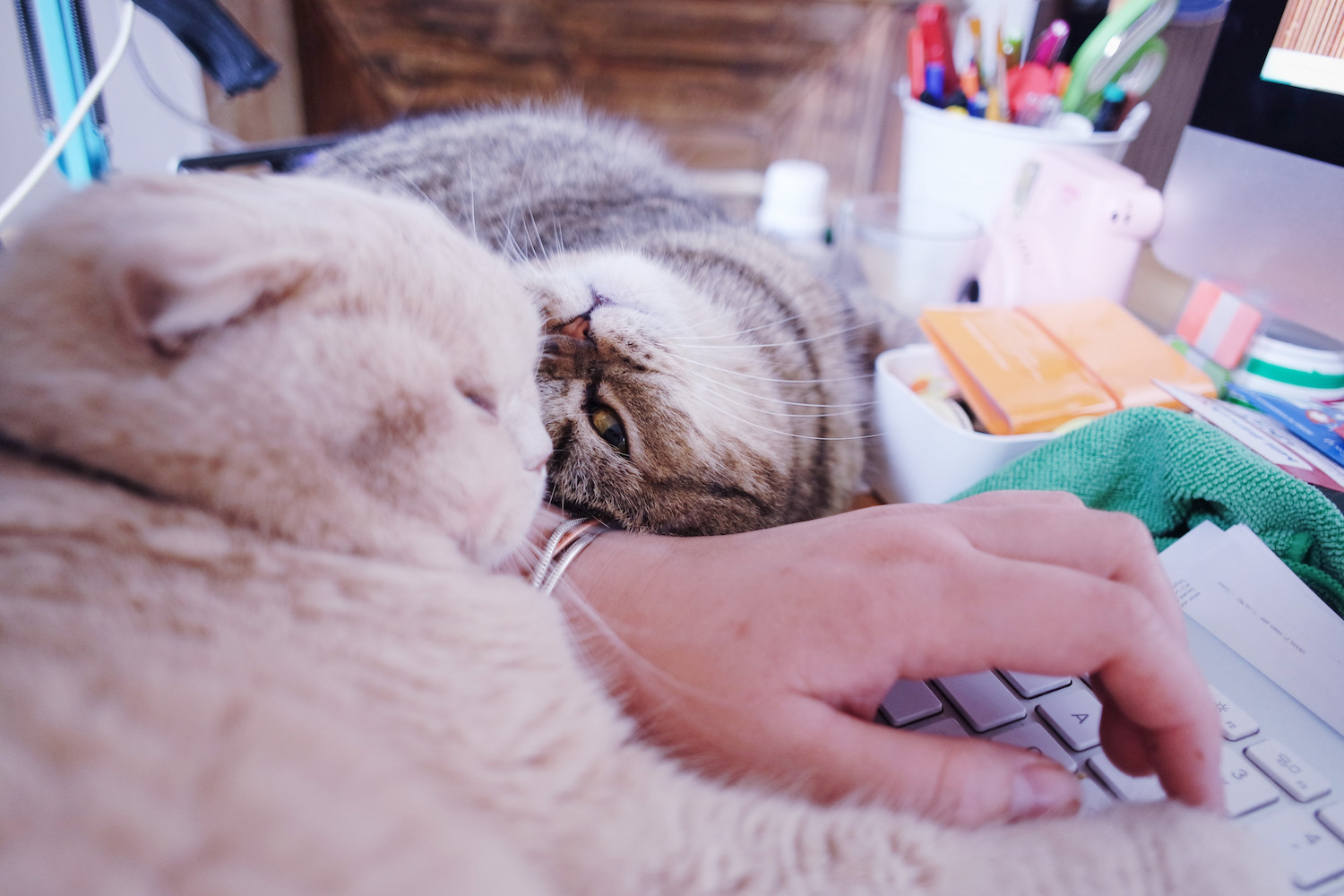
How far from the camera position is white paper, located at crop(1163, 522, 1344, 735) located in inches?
19.9

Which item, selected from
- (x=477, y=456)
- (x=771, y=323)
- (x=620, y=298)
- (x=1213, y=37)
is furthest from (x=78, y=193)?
(x=1213, y=37)

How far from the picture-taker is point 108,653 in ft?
0.91

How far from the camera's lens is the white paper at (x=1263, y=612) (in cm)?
51

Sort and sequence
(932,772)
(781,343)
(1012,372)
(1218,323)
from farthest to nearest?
(781,343) < (1218,323) < (1012,372) < (932,772)

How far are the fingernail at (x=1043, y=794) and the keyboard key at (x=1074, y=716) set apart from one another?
0.26 feet

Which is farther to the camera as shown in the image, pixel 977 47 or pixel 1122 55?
pixel 977 47

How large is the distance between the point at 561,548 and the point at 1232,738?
0.49 metres

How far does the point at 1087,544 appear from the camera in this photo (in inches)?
17.7

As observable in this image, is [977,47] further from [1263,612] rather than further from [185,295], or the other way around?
[185,295]

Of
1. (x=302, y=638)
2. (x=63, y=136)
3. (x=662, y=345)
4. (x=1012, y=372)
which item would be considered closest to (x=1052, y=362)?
(x=1012, y=372)

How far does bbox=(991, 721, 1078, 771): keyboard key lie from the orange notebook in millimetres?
285

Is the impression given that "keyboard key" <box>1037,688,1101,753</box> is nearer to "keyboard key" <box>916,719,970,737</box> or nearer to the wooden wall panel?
"keyboard key" <box>916,719,970,737</box>

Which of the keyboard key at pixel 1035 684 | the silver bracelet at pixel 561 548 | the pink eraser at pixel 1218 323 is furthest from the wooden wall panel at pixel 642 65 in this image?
the keyboard key at pixel 1035 684

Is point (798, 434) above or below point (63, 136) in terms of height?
below
